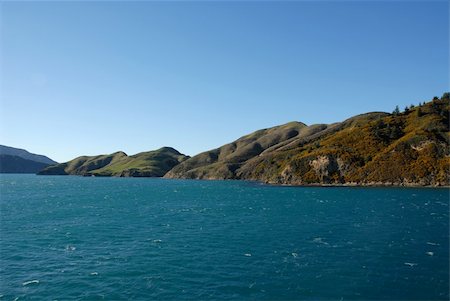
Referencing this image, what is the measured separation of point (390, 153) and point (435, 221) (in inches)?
4768

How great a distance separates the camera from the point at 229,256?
53.7 metres

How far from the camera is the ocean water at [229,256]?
40.3m

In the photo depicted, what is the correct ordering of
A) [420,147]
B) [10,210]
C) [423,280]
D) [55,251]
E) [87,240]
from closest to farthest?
[423,280], [55,251], [87,240], [10,210], [420,147]

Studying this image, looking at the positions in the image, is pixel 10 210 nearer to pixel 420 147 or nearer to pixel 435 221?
pixel 435 221

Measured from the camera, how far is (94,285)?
1672 inches

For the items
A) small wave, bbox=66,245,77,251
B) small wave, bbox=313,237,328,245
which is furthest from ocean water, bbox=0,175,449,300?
small wave, bbox=313,237,328,245

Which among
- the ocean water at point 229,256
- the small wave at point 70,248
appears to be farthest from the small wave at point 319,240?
the small wave at point 70,248

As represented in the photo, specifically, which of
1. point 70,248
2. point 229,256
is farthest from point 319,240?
point 70,248

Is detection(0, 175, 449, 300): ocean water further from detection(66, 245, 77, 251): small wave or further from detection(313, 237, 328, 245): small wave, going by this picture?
detection(313, 237, 328, 245): small wave

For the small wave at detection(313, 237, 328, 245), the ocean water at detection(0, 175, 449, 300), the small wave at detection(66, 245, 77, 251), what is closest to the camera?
the ocean water at detection(0, 175, 449, 300)

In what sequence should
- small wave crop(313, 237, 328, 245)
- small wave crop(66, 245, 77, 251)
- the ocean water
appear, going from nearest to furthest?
the ocean water
small wave crop(66, 245, 77, 251)
small wave crop(313, 237, 328, 245)

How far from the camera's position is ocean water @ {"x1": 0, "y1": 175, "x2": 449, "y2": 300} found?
40281 millimetres

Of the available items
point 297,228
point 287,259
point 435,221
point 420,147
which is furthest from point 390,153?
point 287,259

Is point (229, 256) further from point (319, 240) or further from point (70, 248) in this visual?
point (70, 248)
